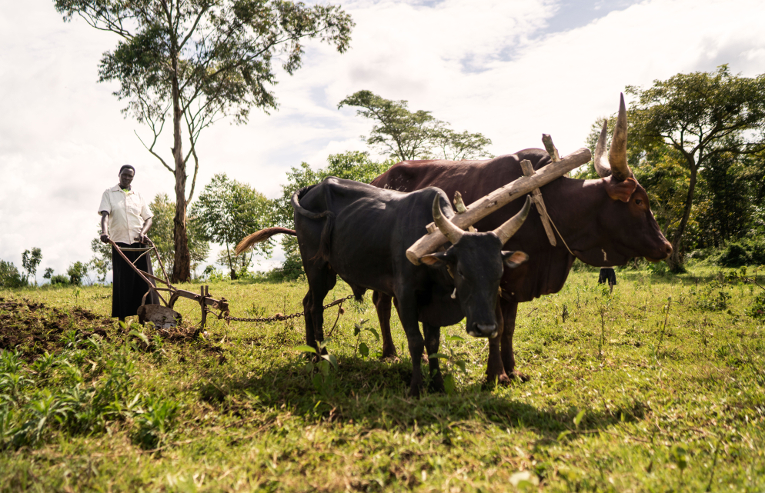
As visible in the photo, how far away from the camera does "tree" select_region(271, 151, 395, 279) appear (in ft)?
74.8

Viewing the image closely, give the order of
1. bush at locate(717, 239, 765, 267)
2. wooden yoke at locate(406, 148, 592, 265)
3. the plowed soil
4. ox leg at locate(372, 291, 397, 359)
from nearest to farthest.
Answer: wooden yoke at locate(406, 148, 592, 265), the plowed soil, ox leg at locate(372, 291, 397, 359), bush at locate(717, 239, 765, 267)

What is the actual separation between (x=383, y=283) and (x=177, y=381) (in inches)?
79.4

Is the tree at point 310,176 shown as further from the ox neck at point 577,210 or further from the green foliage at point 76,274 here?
the ox neck at point 577,210

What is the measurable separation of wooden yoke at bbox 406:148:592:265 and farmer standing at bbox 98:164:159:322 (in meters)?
4.37

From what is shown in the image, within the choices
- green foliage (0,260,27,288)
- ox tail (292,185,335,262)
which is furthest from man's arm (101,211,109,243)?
green foliage (0,260,27,288)

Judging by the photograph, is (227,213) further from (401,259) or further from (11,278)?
(401,259)

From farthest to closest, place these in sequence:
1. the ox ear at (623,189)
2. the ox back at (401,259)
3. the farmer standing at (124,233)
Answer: the farmer standing at (124,233) → the ox ear at (623,189) → the ox back at (401,259)

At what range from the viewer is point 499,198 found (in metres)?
4.00

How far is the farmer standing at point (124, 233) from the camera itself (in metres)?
6.23

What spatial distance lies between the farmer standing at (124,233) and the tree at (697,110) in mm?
18519

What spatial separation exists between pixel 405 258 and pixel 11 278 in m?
15.2

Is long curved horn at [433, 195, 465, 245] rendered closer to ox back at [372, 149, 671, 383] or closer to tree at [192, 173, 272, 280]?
ox back at [372, 149, 671, 383]

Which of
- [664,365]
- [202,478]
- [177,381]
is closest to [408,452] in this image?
[202,478]

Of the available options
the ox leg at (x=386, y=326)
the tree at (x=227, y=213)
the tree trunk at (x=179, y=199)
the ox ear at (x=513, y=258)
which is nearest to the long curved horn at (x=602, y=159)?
the ox ear at (x=513, y=258)
